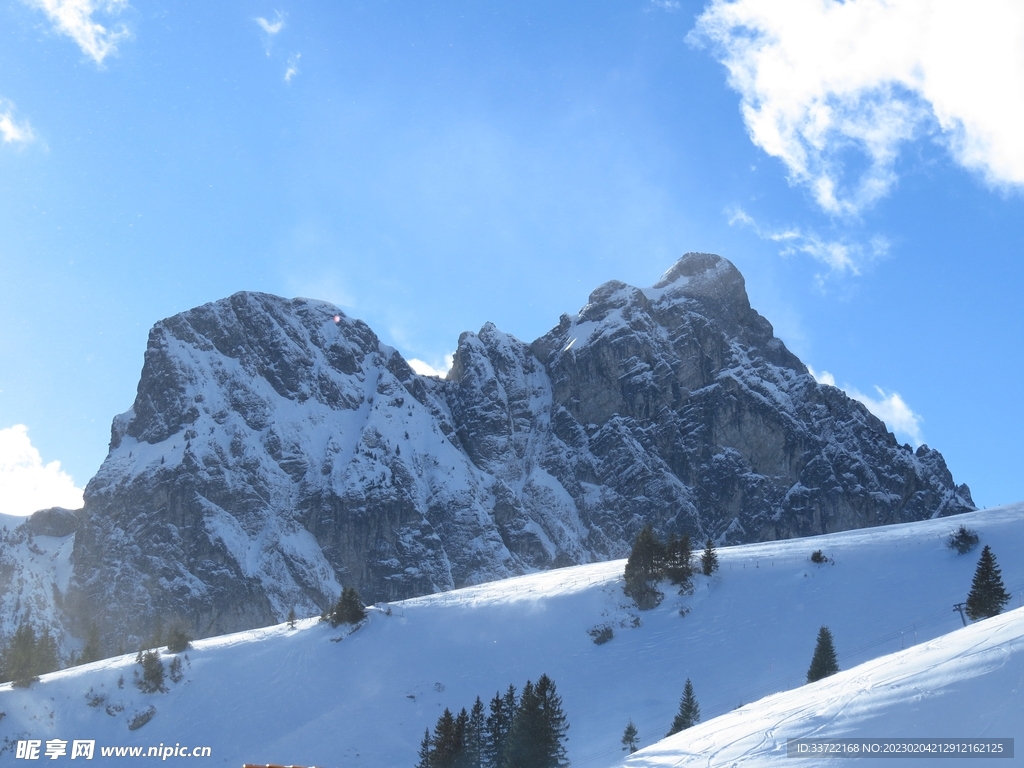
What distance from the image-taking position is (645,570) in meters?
69.1

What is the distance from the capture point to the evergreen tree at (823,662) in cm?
4588

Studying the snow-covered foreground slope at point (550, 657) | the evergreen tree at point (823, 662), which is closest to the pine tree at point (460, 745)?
the snow-covered foreground slope at point (550, 657)

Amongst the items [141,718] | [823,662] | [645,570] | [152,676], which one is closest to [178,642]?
[152,676]

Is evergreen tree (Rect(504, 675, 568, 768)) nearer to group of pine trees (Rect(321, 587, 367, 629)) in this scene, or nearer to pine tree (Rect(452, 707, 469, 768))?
pine tree (Rect(452, 707, 469, 768))

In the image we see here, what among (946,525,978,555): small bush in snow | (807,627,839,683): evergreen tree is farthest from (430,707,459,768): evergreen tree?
(946,525,978,555): small bush in snow

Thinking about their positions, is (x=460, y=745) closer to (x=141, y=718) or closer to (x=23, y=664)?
(x=141, y=718)

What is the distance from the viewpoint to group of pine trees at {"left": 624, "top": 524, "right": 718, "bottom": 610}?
67938 mm

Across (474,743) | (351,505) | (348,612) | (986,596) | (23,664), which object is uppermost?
(351,505)

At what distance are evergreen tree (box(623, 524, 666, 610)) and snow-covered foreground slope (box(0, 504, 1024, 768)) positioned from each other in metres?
1.13

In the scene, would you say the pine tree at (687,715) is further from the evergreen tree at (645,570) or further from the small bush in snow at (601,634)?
the evergreen tree at (645,570)

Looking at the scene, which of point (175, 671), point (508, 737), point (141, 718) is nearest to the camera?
point (508, 737)

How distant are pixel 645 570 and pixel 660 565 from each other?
1487 millimetres

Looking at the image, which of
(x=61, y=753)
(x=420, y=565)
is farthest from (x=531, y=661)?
(x=420, y=565)

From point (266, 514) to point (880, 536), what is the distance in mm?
132982
